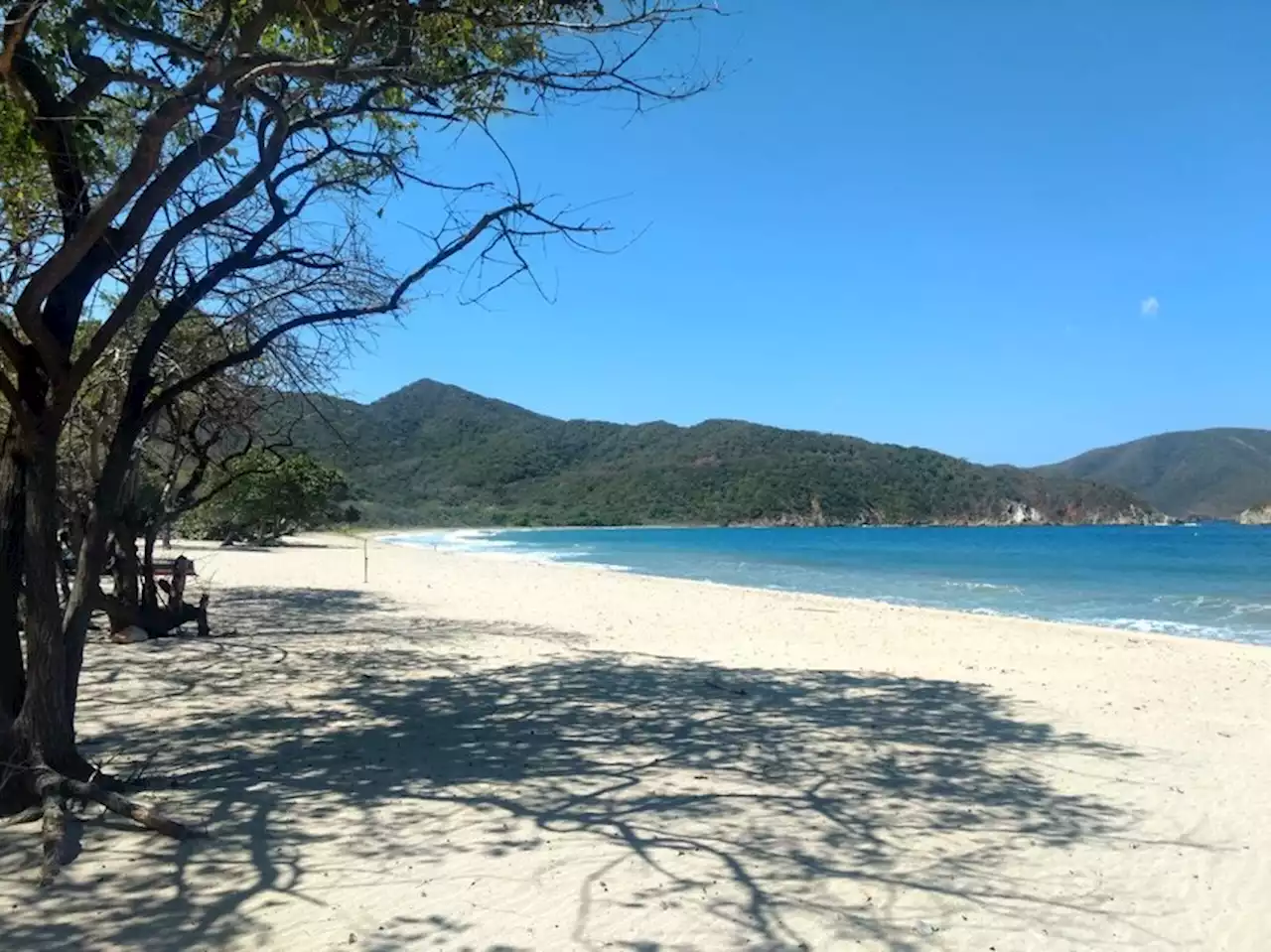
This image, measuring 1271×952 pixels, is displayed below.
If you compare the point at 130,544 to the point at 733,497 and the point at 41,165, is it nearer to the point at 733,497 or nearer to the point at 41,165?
the point at 41,165

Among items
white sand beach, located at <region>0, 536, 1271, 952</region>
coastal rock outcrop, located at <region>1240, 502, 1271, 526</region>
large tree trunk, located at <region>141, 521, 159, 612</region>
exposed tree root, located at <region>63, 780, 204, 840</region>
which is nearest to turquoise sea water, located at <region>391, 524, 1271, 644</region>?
white sand beach, located at <region>0, 536, 1271, 952</region>

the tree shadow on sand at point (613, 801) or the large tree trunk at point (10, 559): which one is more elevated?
the large tree trunk at point (10, 559)

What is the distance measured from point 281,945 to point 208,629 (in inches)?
353

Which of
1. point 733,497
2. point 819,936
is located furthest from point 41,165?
point 733,497

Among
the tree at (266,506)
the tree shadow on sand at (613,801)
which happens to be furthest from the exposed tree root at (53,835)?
the tree at (266,506)

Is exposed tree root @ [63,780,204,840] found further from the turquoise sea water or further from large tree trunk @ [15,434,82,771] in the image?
the turquoise sea water

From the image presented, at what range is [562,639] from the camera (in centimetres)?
1231

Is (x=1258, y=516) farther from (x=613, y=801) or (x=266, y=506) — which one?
(x=613, y=801)

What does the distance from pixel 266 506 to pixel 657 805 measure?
1563 inches

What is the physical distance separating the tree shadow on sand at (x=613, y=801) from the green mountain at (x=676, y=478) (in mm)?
92165

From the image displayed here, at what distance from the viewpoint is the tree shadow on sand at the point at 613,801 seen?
3.67 m

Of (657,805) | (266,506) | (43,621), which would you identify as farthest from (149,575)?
(266,506)

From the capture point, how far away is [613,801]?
5.11 metres

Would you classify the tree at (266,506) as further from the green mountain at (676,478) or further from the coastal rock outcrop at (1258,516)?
the coastal rock outcrop at (1258,516)
